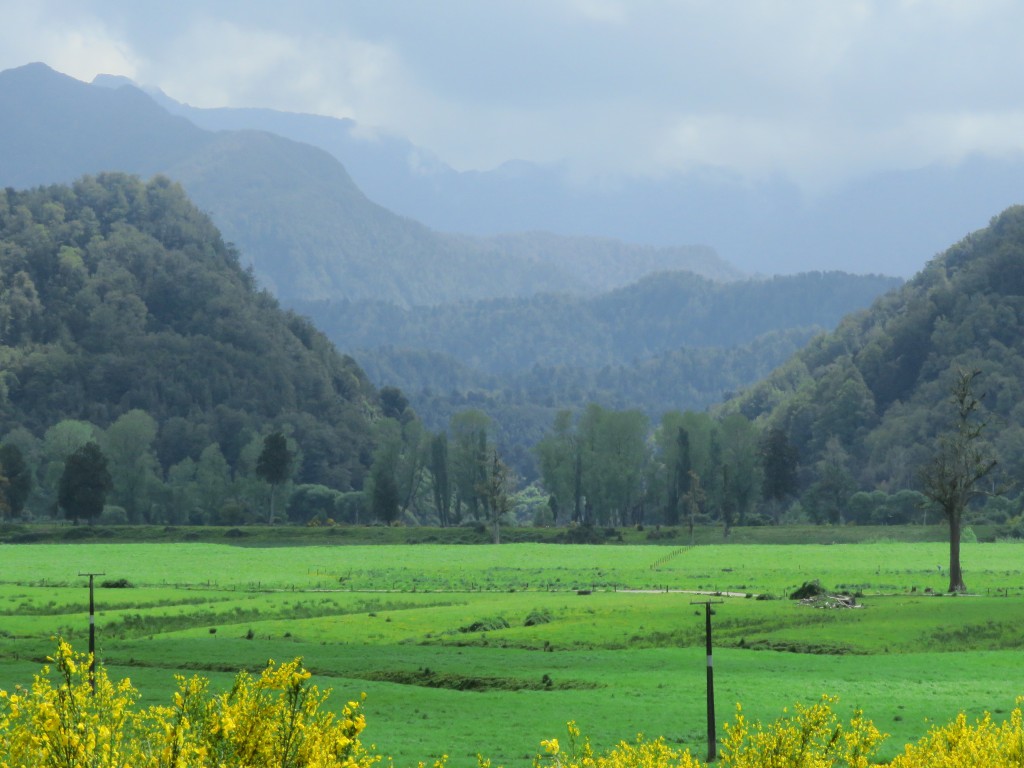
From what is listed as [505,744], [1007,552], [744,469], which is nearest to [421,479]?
[744,469]

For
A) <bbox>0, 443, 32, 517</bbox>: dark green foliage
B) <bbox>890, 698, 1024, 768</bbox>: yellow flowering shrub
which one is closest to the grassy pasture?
<bbox>890, 698, 1024, 768</bbox>: yellow flowering shrub

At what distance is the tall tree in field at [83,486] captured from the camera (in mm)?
144000

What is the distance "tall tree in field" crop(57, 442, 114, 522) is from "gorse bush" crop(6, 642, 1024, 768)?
13383cm

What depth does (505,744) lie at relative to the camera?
3531 cm

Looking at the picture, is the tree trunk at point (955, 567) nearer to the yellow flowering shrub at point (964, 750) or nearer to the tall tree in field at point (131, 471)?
the yellow flowering shrub at point (964, 750)

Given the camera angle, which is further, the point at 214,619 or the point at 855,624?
the point at 214,619

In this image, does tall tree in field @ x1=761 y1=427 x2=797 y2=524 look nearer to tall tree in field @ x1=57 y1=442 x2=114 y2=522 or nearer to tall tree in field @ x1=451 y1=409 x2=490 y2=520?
tall tree in field @ x1=451 y1=409 x2=490 y2=520

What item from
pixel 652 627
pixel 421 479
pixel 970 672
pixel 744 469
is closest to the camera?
pixel 970 672

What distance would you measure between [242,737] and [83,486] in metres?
137

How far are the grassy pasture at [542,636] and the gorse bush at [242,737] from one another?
17.1m

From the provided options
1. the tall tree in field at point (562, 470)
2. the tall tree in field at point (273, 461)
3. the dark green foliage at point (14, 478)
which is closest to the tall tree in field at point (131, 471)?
the dark green foliage at point (14, 478)

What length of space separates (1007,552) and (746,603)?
168 ft

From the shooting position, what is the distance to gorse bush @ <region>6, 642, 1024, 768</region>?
45.3 ft

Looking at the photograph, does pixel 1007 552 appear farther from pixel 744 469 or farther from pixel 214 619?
pixel 214 619
